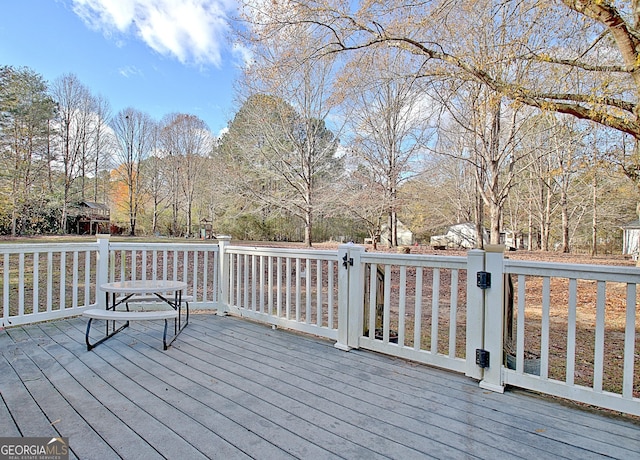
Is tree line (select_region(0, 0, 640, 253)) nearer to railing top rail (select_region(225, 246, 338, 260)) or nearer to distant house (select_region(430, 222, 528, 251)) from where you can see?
distant house (select_region(430, 222, 528, 251))

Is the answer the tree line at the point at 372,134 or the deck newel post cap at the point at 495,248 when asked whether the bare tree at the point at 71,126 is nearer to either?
the tree line at the point at 372,134

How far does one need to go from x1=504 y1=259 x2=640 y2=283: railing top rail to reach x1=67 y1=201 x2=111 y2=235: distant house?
76.2 feet

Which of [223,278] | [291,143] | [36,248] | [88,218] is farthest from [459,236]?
[88,218]

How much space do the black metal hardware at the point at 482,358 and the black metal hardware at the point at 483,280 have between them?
444 mm

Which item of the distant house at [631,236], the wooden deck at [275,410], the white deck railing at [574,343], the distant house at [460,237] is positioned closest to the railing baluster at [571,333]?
the white deck railing at [574,343]

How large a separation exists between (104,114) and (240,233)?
1046 centimetres

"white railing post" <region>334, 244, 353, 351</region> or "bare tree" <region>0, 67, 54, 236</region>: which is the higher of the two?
"bare tree" <region>0, 67, 54, 236</region>

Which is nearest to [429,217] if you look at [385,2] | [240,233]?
[240,233]

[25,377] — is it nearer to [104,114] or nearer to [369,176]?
[369,176]

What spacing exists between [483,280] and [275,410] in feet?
5.15

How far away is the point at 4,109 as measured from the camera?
13.6 m

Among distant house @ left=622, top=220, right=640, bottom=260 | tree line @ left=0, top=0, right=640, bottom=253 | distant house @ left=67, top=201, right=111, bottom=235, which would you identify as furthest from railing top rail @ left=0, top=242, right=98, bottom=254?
distant house @ left=622, top=220, right=640, bottom=260

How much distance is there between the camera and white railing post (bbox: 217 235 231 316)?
4.20m

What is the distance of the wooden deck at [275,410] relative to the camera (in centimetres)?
163
